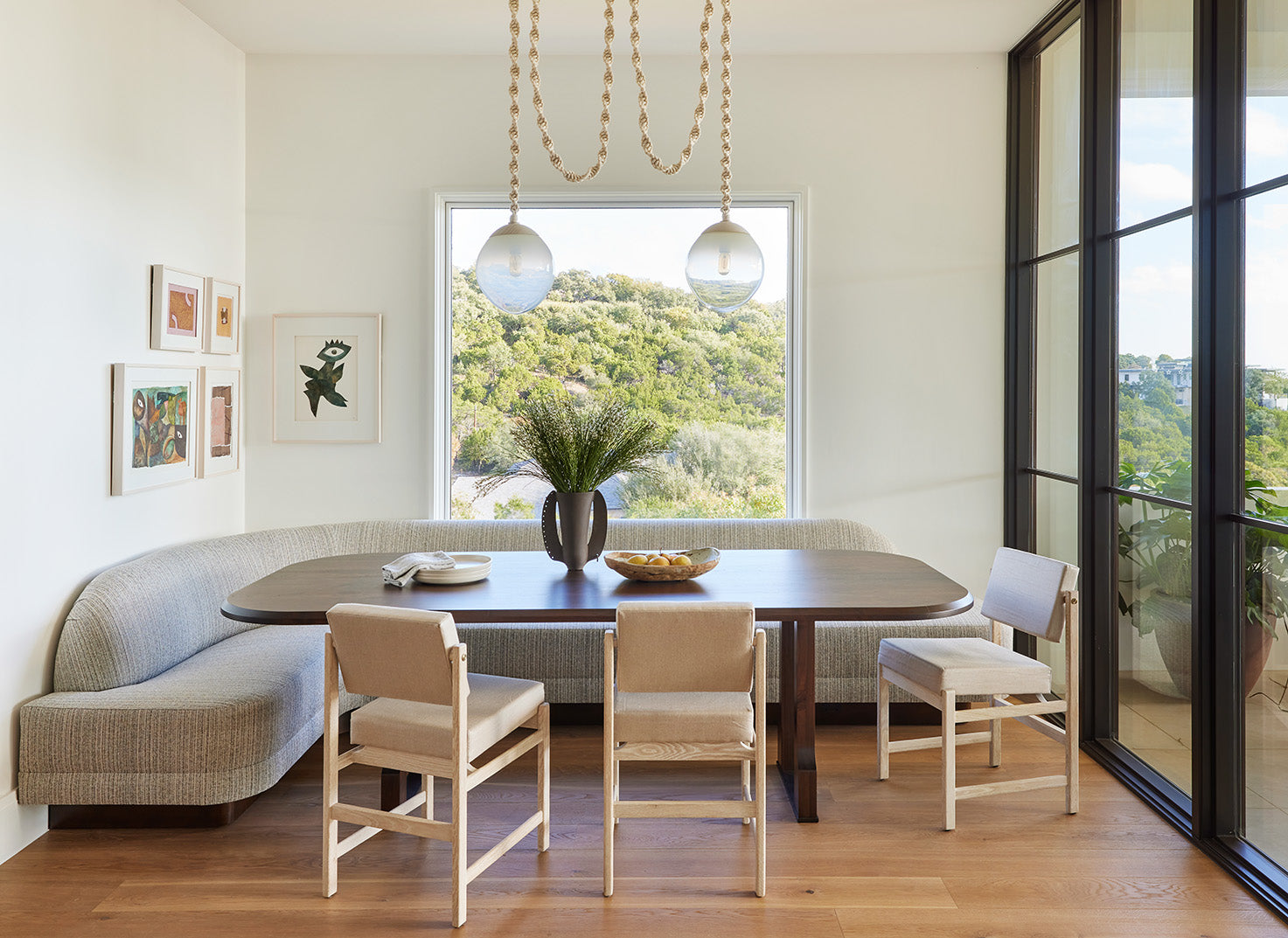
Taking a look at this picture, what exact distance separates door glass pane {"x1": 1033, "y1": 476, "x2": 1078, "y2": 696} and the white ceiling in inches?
72.8

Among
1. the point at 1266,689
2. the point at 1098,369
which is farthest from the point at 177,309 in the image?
the point at 1266,689

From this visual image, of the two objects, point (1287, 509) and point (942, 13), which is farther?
point (942, 13)

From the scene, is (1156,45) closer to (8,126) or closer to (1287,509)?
(1287,509)

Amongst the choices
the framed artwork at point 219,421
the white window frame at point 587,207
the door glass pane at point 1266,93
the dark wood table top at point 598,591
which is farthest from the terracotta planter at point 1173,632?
the framed artwork at point 219,421

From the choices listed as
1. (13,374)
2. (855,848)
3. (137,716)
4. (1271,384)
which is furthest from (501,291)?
(1271,384)

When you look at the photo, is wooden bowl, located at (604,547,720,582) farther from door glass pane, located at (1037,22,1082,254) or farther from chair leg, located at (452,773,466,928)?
door glass pane, located at (1037,22,1082,254)

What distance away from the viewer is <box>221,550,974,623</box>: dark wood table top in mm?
2445

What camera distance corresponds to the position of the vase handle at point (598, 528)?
2982 millimetres

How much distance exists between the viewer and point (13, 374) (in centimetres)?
265

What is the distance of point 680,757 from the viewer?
242 centimetres

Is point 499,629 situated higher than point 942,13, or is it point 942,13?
point 942,13

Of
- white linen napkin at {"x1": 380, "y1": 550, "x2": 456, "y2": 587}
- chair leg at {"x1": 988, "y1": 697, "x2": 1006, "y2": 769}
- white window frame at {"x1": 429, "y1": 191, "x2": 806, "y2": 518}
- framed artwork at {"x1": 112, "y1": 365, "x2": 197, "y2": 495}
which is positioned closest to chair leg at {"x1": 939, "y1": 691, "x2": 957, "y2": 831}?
chair leg at {"x1": 988, "y1": 697, "x2": 1006, "y2": 769}

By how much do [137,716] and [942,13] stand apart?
3720mm

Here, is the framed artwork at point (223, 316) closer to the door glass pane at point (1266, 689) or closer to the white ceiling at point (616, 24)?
the white ceiling at point (616, 24)
